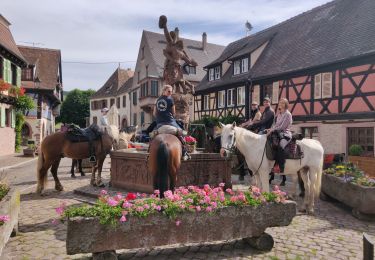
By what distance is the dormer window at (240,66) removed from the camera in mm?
27352

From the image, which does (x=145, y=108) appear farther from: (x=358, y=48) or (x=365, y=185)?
(x=365, y=185)

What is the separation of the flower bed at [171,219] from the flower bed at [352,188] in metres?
2.77

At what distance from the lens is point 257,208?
501cm

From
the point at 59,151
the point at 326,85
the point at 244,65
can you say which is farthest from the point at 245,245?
the point at 244,65

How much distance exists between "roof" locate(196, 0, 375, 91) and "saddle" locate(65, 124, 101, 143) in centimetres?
1398

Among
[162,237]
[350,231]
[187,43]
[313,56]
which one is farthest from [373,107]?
[187,43]

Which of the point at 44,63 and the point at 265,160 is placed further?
the point at 44,63

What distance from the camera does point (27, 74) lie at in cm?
3388

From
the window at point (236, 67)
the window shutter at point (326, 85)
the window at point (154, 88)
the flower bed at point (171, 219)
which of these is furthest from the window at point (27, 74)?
the flower bed at point (171, 219)

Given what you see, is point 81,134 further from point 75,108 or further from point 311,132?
point 75,108

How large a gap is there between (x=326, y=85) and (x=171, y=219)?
1709cm

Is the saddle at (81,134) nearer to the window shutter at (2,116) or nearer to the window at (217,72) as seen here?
the window shutter at (2,116)

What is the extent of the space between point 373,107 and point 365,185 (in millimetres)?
10649

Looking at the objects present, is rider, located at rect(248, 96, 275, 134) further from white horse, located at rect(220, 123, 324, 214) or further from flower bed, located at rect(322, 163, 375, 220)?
flower bed, located at rect(322, 163, 375, 220)
